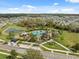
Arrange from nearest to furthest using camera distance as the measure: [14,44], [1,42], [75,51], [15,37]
Result: 1. [75,51]
2. [14,44]
3. [1,42]
4. [15,37]

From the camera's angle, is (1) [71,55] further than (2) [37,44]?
No

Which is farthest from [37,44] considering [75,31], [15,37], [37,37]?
[75,31]

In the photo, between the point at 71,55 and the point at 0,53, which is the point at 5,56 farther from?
the point at 71,55

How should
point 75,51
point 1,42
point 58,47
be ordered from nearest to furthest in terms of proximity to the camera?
point 75,51
point 58,47
point 1,42

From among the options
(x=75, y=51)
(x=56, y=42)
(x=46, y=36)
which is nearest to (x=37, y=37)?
(x=46, y=36)

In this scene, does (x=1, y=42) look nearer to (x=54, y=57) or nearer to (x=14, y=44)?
(x=14, y=44)

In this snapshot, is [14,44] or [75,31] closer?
[14,44]

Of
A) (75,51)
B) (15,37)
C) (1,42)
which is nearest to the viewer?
(75,51)

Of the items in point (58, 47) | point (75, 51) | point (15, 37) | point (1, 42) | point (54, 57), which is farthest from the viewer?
point (15, 37)
